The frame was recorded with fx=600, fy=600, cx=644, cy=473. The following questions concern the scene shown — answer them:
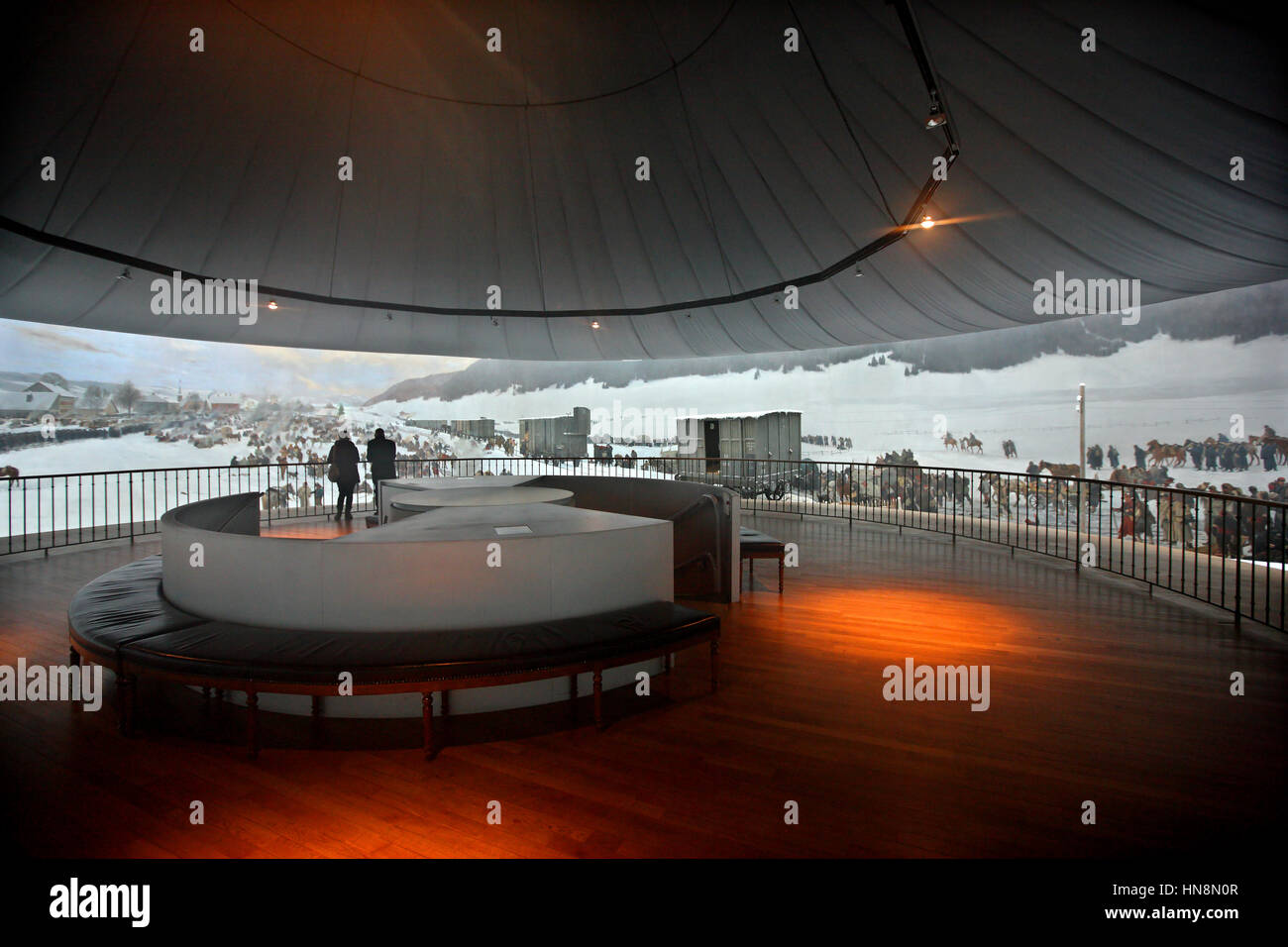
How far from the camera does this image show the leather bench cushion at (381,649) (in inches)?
114

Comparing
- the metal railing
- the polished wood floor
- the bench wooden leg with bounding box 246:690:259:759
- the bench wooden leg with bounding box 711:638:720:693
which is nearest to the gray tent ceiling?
the metal railing

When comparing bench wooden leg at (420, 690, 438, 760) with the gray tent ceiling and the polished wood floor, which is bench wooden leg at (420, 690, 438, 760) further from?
the gray tent ceiling

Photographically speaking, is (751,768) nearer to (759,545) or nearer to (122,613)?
(759,545)

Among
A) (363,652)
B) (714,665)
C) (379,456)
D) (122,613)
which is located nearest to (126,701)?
(122,613)

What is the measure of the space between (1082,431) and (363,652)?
10.1 meters

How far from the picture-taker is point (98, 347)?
34.7 ft

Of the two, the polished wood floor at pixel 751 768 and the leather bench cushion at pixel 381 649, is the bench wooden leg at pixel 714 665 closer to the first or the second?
the polished wood floor at pixel 751 768

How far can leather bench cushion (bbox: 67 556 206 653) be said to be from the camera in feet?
10.7

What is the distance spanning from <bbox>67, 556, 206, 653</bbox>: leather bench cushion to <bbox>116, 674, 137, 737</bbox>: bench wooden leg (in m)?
0.17

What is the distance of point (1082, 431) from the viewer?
9.01 meters
